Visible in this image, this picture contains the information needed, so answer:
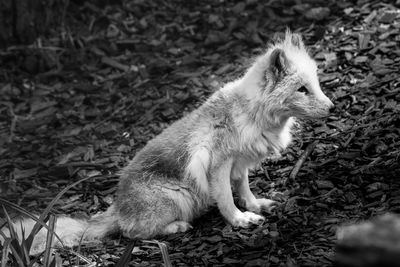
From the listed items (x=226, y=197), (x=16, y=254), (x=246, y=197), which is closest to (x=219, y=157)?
(x=226, y=197)

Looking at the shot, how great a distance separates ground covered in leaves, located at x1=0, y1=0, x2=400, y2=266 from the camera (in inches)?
196

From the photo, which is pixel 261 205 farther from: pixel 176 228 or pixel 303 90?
pixel 303 90

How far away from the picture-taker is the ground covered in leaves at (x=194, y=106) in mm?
4977

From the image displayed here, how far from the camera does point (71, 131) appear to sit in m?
7.43

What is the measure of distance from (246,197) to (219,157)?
1.82ft

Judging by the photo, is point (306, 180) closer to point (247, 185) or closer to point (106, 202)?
point (247, 185)

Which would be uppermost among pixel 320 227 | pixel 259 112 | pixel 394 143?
pixel 259 112

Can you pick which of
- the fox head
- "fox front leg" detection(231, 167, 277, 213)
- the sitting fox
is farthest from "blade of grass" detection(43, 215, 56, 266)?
the fox head

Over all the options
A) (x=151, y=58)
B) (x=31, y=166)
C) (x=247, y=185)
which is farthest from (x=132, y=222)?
(x=151, y=58)

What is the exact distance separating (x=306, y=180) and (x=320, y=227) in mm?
859

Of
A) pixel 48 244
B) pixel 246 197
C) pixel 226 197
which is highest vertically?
pixel 48 244

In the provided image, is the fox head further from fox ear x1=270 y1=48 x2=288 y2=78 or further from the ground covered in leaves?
the ground covered in leaves

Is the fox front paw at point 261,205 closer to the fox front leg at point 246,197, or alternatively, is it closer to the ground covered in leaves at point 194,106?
the fox front leg at point 246,197

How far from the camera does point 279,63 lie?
207 inches
